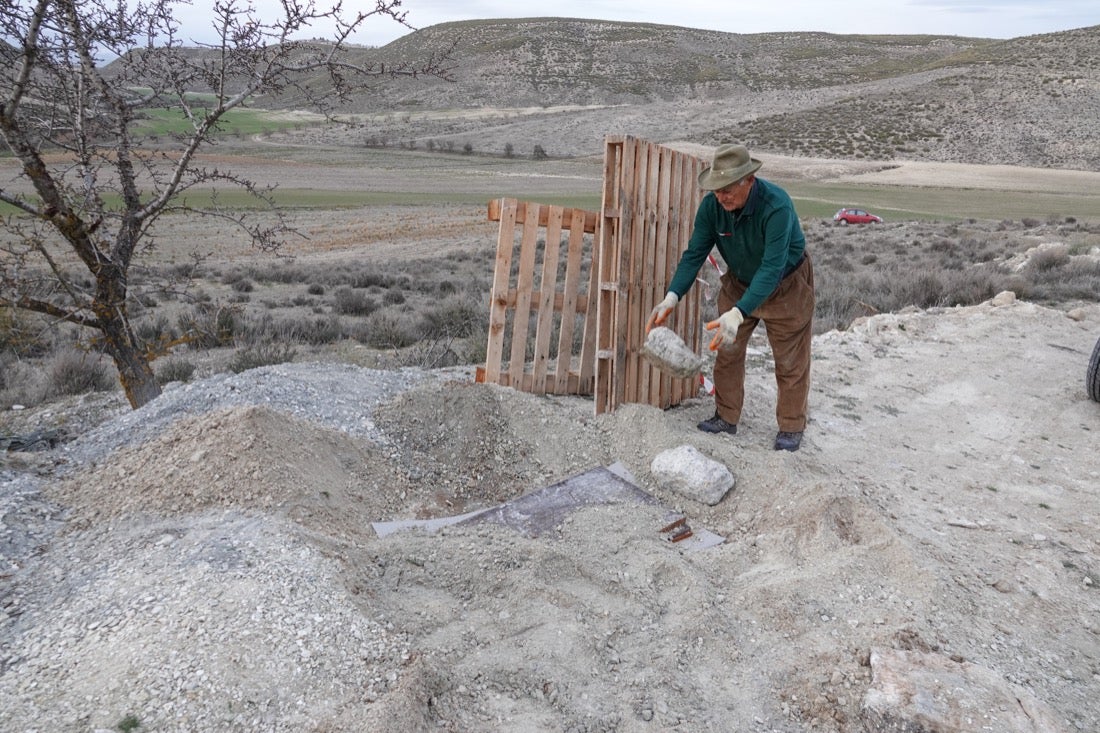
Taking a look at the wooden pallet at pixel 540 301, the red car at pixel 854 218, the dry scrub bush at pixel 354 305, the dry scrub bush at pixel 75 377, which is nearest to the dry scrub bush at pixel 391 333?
the dry scrub bush at pixel 354 305

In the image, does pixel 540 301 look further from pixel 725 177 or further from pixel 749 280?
pixel 725 177

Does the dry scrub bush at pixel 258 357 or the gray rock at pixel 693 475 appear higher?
the gray rock at pixel 693 475

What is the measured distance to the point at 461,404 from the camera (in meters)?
5.60

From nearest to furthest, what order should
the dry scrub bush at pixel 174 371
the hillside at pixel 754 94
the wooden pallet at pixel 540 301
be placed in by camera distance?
1. the wooden pallet at pixel 540 301
2. the dry scrub bush at pixel 174 371
3. the hillside at pixel 754 94

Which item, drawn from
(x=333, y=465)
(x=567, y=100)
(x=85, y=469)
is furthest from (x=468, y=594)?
(x=567, y=100)

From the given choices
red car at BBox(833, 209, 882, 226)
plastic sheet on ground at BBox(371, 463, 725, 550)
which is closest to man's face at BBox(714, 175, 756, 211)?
plastic sheet on ground at BBox(371, 463, 725, 550)

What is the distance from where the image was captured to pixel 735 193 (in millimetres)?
4969

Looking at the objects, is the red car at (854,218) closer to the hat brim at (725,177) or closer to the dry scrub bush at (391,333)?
the dry scrub bush at (391,333)

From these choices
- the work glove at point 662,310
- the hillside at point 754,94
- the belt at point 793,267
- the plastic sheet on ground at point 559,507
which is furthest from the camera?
the hillside at point 754,94

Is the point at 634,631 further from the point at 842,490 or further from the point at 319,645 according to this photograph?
the point at 842,490

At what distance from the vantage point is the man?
4918 mm

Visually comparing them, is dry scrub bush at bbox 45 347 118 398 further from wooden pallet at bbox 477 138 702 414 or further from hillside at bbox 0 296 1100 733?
wooden pallet at bbox 477 138 702 414

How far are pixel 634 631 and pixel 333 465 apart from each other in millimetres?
2114

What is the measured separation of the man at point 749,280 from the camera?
492cm
